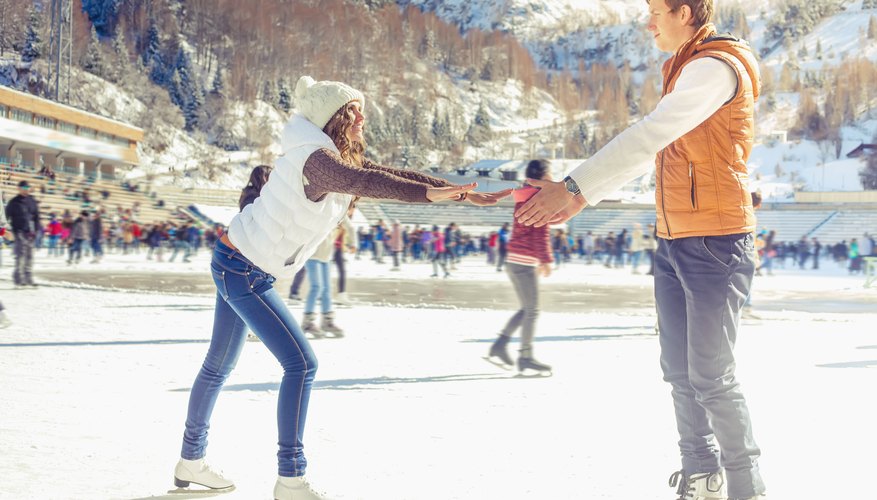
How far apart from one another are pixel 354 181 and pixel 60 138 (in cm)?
4744

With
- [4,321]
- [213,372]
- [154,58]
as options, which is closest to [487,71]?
Result: [154,58]

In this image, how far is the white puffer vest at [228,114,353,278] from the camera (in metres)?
2.48

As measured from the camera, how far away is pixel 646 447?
3303 mm

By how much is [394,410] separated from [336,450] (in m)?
0.77

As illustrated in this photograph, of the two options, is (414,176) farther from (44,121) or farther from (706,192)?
(44,121)

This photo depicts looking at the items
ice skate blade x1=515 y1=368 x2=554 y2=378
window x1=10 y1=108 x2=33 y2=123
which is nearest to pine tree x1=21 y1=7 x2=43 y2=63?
window x1=10 y1=108 x2=33 y2=123

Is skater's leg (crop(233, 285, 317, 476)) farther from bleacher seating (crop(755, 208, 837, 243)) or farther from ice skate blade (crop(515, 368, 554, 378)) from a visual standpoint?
bleacher seating (crop(755, 208, 837, 243))

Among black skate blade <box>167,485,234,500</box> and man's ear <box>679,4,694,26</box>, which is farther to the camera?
black skate blade <box>167,485,234,500</box>

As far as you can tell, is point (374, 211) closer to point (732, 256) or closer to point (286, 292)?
point (286, 292)

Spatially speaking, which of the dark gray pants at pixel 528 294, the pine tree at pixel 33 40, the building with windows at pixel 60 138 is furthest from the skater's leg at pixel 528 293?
the pine tree at pixel 33 40

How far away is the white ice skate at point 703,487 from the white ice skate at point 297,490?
99cm

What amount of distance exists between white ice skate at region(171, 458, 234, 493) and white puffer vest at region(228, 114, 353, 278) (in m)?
0.63

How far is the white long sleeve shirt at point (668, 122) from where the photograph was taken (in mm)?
2262

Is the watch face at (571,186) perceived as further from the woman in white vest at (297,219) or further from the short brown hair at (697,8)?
the short brown hair at (697,8)
